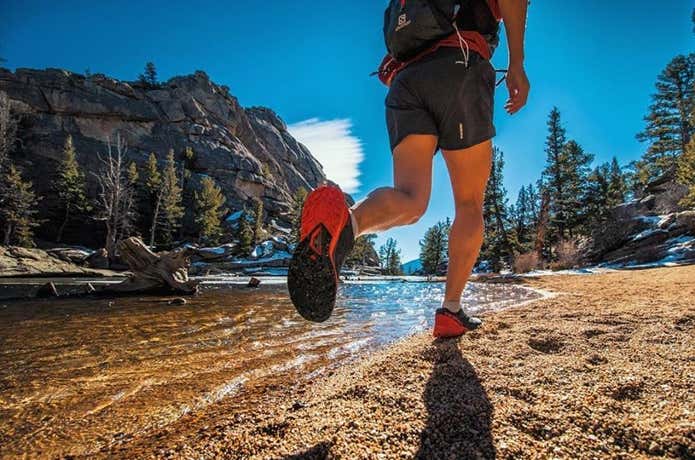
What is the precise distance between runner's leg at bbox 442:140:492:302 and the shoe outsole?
1001mm

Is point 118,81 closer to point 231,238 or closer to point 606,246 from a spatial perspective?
point 231,238

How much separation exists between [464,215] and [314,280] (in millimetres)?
1159

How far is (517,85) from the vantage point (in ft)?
6.06

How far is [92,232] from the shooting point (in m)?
37.1

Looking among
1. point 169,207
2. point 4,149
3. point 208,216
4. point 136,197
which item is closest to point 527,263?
point 208,216

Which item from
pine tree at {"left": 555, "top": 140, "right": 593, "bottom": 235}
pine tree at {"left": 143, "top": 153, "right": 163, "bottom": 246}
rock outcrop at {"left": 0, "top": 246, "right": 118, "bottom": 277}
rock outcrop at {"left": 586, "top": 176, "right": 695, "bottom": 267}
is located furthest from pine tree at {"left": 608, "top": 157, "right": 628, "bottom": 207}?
pine tree at {"left": 143, "top": 153, "right": 163, "bottom": 246}

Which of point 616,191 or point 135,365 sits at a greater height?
point 616,191

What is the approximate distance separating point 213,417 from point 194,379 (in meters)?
0.52

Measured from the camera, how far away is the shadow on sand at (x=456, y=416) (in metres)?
0.74

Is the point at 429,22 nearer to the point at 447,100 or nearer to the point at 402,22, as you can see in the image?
the point at 402,22

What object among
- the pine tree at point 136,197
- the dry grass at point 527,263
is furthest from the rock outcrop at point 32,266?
the dry grass at point 527,263

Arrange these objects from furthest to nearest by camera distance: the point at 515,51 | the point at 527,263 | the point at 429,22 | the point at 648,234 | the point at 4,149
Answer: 1. the point at 4,149
2. the point at 527,263
3. the point at 648,234
4. the point at 515,51
5. the point at 429,22

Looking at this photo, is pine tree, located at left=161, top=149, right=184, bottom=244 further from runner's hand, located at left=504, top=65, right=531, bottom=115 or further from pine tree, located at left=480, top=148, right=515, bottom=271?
runner's hand, located at left=504, top=65, right=531, bottom=115

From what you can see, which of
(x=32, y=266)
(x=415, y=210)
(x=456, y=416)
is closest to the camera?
(x=456, y=416)
